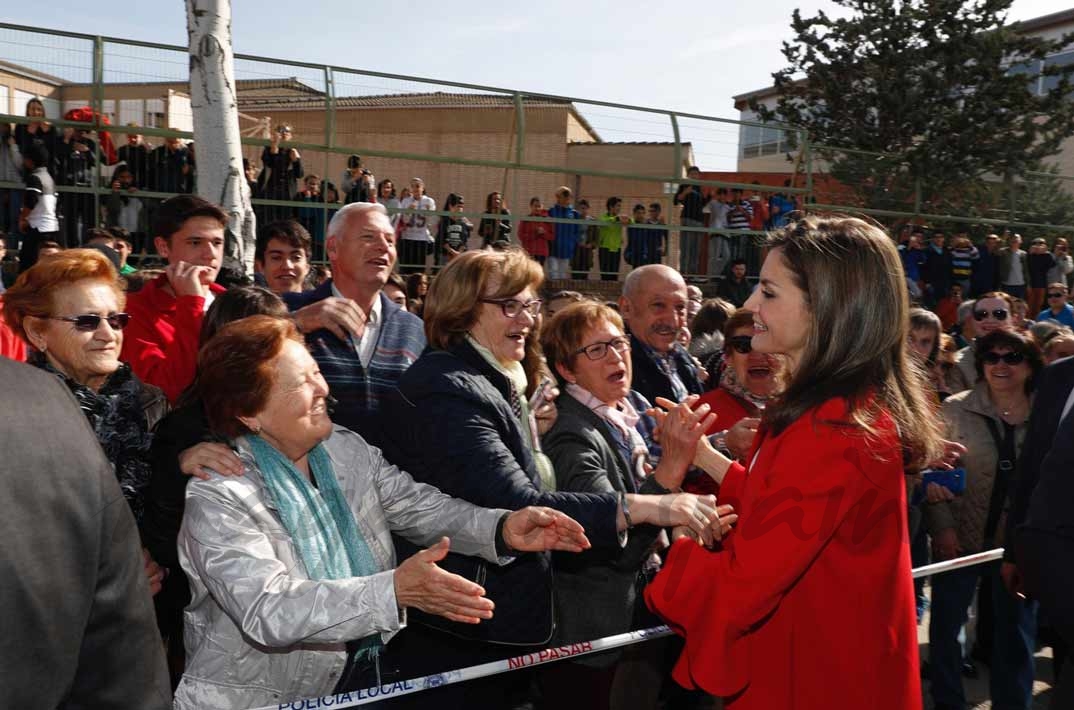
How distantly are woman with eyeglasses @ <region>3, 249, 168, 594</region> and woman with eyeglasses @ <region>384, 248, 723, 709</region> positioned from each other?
0.79 m

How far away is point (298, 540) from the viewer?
2393 mm

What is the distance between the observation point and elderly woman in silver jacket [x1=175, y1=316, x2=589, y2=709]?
2.15 meters

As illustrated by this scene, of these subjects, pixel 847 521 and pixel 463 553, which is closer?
pixel 847 521

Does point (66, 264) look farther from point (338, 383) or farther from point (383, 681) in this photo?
point (383, 681)

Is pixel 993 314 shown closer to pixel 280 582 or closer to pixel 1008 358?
pixel 1008 358

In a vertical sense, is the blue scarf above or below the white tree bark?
below

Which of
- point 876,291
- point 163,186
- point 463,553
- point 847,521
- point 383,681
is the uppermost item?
point 163,186

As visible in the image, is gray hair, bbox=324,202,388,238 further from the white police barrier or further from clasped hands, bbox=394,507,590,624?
clasped hands, bbox=394,507,590,624

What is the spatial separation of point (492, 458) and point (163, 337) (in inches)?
69.3

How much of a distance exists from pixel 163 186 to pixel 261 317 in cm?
820

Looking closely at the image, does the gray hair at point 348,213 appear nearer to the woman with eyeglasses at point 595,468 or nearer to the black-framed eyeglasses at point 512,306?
the woman with eyeglasses at point 595,468

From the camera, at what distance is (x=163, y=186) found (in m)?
10.0

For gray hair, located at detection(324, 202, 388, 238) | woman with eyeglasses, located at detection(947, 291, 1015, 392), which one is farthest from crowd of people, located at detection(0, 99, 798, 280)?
gray hair, located at detection(324, 202, 388, 238)

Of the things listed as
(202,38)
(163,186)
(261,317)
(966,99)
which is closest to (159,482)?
(261,317)
